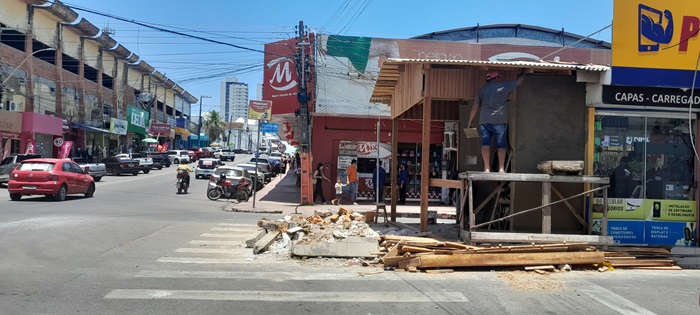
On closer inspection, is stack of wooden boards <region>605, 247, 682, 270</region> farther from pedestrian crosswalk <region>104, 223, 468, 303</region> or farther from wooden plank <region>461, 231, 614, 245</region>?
pedestrian crosswalk <region>104, 223, 468, 303</region>

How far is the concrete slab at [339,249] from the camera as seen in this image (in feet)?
29.5

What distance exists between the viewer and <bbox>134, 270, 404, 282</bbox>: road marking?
7.55 metres

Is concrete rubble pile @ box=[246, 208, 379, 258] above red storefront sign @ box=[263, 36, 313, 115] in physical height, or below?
below

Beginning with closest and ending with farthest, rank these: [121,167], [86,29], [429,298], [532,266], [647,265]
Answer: [429,298], [532,266], [647,265], [121,167], [86,29]

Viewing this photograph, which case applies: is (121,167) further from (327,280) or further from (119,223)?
(327,280)

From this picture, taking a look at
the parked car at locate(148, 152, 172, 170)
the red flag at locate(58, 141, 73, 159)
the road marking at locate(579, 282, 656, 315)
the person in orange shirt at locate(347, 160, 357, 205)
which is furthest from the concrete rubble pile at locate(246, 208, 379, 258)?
the parked car at locate(148, 152, 172, 170)

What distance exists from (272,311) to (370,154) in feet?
54.4

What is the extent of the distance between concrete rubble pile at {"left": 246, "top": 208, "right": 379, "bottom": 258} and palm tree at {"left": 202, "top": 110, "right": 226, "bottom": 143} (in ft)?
301

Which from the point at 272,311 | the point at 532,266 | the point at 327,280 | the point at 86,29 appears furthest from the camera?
the point at 86,29

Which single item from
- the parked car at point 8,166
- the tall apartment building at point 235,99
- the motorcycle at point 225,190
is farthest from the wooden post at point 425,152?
the tall apartment building at point 235,99

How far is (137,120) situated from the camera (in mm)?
57438

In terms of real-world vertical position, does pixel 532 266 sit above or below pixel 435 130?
below

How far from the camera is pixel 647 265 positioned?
29.2ft

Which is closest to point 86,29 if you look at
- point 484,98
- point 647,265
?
point 484,98
